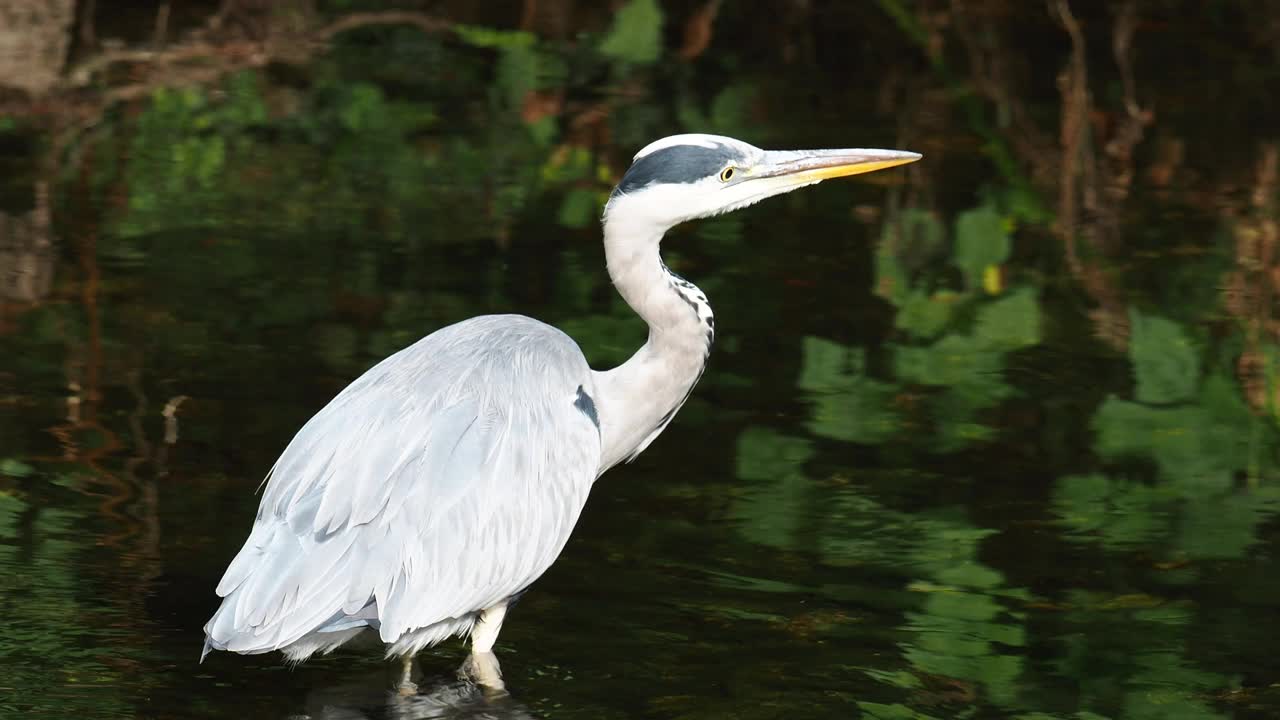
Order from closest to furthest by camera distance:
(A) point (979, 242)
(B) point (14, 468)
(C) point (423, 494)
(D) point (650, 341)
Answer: (C) point (423, 494) < (D) point (650, 341) < (B) point (14, 468) < (A) point (979, 242)

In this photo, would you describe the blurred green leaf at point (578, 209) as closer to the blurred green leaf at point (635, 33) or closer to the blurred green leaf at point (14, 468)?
the blurred green leaf at point (635, 33)

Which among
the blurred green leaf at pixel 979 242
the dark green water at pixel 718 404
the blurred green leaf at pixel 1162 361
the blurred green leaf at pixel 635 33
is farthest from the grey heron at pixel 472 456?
the blurred green leaf at pixel 635 33

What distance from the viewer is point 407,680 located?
5.30m

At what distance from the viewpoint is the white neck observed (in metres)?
5.61

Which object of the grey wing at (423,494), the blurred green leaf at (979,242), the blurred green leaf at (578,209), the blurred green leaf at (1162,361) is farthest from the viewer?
the blurred green leaf at (578,209)

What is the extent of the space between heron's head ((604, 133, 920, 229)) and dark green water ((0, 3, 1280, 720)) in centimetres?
115

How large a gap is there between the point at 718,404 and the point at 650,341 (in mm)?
1838

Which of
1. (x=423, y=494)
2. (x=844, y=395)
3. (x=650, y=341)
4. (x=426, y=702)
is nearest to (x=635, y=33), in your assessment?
(x=844, y=395)

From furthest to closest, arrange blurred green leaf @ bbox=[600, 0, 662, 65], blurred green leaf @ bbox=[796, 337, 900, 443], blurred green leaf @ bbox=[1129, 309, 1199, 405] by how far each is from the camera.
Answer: blurred green leaf @ bbox=[600, 0, 662, 65] < blurred green leaf @ bbox=[1129, 309, 1199, 405] < blurred green leaf @ bbox=[796, 337, 900, 443]

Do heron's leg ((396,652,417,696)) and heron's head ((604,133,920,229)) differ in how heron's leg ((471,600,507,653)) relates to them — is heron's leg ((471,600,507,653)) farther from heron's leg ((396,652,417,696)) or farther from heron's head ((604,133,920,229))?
heron's head ((604,133,920,229))

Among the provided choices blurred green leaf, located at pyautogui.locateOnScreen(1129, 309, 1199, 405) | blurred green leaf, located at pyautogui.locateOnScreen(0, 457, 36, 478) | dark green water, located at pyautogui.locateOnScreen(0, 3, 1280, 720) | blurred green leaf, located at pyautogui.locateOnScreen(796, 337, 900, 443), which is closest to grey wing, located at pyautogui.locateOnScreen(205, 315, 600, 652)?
dark green water, located at pyautogui.locateOnScreen(0, 3, 1280, 720)

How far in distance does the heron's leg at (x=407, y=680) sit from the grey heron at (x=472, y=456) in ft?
0.10

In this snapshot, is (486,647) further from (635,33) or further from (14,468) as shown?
(635,33)

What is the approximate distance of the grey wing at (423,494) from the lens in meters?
4.87
